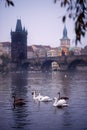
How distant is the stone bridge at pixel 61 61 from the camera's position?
145500 mm

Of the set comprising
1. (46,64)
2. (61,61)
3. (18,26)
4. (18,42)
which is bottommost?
(46,64)

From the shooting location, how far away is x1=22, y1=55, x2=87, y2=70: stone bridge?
14550cm

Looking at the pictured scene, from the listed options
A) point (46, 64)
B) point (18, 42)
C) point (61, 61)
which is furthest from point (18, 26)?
point (61, 61)

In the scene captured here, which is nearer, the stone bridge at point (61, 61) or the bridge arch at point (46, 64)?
the stone bridge at point (61, 61)

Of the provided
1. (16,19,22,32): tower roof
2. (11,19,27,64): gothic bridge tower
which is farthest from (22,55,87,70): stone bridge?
Result: (16,19,22,32): tower roof

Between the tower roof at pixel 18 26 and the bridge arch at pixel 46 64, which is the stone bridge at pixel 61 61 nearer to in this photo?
the bridge arch at pixel 46 64

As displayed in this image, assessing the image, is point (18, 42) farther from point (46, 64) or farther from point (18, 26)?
point (46, 64)

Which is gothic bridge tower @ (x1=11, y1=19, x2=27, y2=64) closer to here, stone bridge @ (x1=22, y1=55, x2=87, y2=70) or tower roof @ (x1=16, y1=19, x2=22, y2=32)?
tower roof @ (x1=16, y1=19, x2=22, y2=32)

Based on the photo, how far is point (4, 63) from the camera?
152 metres

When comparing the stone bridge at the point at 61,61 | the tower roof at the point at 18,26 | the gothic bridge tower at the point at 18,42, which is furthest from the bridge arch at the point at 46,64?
the tower roof at the point at 18,26

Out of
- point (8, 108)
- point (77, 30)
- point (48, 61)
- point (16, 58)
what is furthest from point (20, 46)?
point (77, 30)

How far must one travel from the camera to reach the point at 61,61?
158 m

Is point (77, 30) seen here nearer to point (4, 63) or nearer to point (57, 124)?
point (57, 124)

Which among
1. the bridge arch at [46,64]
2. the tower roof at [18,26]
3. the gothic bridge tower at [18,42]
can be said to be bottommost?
the bridge arch at [46,64]
